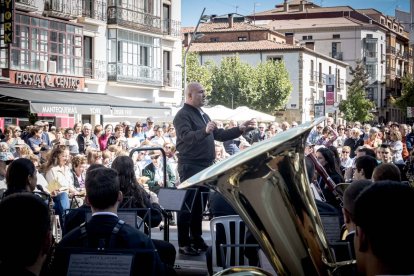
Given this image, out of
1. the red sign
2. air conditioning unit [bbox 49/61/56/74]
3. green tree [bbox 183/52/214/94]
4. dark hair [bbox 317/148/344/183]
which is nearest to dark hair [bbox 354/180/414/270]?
dark hair [bbox 317/148/344/183]

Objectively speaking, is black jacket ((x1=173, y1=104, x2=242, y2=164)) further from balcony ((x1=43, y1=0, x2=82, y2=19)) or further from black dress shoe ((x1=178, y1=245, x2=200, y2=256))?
balcony ((x1=43, y1=0, x2=82, y2=19))

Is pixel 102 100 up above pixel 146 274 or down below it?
above

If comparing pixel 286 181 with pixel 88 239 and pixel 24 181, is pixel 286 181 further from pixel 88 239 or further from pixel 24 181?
pixel 24 181

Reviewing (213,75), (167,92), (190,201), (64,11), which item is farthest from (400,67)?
(190,201)

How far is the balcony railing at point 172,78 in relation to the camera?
3991 centimetres

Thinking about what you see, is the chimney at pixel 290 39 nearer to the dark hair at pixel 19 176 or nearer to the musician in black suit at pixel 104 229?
the dark hair at pixel 19 176

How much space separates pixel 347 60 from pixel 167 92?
44.4 m

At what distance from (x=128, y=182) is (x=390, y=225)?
3.96 m

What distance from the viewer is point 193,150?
7.32 m

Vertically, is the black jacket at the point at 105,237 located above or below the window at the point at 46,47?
below

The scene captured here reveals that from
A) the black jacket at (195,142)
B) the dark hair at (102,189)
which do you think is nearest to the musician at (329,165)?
the black jacket at (195,142)

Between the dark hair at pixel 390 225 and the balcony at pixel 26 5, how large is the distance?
2701 cm

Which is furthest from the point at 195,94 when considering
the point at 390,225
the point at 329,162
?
the point at 390,225

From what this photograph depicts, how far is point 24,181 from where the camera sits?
5816 millimetres
